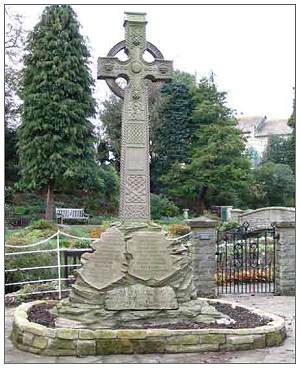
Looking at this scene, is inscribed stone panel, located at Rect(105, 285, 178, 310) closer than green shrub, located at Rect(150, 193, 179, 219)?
Yes

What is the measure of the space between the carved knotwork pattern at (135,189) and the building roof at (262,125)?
57.7m

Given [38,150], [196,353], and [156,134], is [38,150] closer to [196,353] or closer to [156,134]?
[156,134]

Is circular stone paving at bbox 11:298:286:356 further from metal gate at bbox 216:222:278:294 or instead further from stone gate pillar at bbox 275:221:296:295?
metal gate at bbox 216:222:278:294

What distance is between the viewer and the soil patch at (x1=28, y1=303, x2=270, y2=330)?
742 centimetres

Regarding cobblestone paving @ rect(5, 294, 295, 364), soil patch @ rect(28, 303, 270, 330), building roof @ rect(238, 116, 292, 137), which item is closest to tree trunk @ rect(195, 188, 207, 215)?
building roof @ rect(238, 116, 292, 137)

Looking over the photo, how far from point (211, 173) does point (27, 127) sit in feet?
40.0

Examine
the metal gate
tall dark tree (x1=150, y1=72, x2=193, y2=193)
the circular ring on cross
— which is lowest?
the metal gate

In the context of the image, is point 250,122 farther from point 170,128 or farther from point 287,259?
point 287,259

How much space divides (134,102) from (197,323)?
10.6 ft

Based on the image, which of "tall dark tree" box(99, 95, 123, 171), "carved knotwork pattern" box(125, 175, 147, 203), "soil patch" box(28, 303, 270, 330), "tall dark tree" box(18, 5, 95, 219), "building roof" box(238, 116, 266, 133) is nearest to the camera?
"soil patch" box(28, 303, 270, 330)

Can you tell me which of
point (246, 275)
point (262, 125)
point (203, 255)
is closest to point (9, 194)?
point (246, 275)

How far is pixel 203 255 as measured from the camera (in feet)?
40.7

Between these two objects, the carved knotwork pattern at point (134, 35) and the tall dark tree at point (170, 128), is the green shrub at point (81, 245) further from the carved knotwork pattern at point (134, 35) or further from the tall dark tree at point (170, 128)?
the tall dark tree at point (170, 128)

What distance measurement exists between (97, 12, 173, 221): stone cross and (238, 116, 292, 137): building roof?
57.2m
